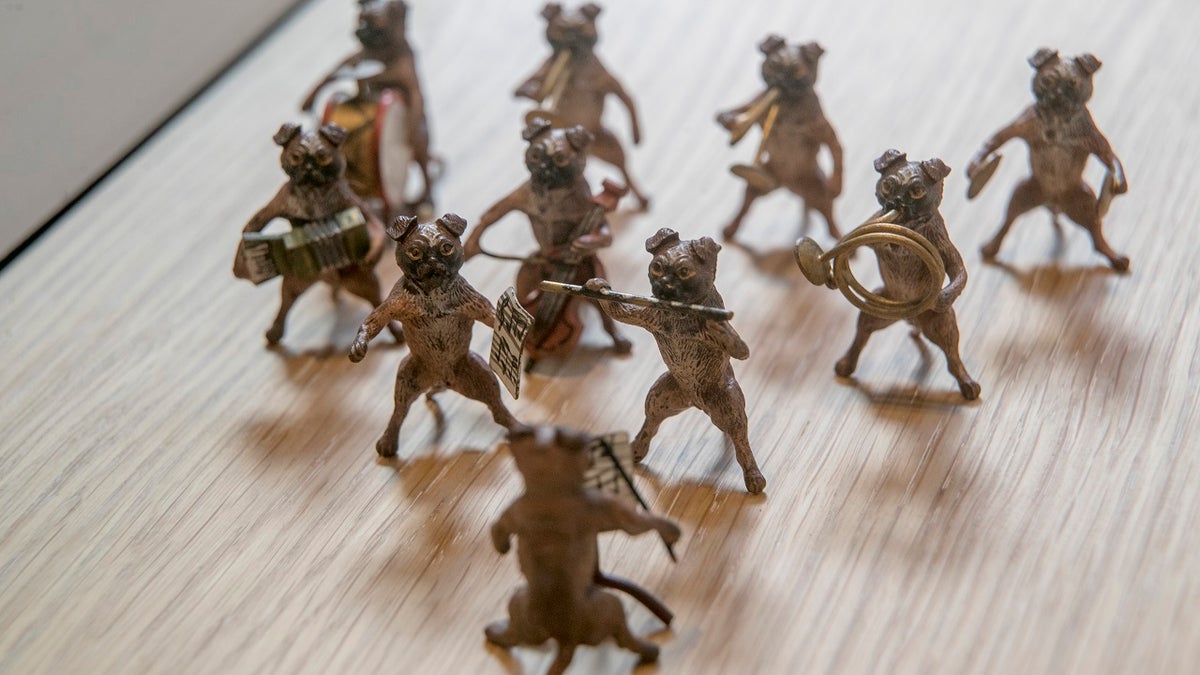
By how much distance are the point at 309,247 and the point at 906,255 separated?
123 cm

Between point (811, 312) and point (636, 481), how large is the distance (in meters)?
0.67

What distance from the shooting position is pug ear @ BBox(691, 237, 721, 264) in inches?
93.0

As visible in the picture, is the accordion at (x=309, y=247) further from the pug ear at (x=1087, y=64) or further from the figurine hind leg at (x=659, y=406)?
the pug ear at (x=1087, y=64)

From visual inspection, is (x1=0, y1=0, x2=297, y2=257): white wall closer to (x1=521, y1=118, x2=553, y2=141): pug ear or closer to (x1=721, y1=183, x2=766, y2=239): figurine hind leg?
(x1=521, y1=118, x2=553, y2=141): pug ear

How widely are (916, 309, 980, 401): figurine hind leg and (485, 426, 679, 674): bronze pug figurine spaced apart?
2.77ft

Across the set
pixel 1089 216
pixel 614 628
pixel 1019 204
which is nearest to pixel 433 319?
pixel 614 628

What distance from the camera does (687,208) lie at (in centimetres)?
339

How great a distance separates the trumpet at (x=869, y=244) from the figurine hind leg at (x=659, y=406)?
12.9 inches

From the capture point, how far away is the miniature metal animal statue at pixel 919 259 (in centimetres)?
252

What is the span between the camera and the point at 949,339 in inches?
105

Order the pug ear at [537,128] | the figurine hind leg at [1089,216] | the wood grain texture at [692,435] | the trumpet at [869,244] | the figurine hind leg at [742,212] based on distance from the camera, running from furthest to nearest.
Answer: the figurine hind leg at [742,212] < the figurine hind leg at [1089,216] < the pug ear at [537,128] < the trumpet at [869,244] < the wood grain texture at [692,435]

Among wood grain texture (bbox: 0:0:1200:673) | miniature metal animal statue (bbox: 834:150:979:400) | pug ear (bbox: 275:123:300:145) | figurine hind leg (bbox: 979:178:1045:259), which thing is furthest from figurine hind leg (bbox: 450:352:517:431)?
figurine hind leg (bbox: 979:178:1045:259)

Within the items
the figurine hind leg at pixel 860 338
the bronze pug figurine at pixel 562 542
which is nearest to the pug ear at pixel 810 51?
the figurine hind leg at pixel 860 338

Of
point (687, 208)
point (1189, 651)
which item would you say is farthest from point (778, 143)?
point (1189, 651)
